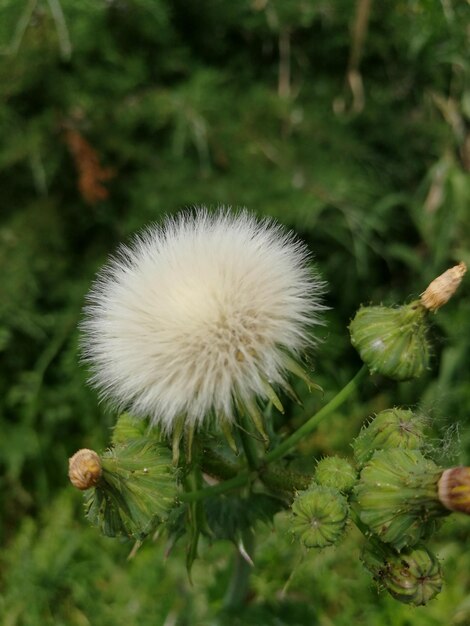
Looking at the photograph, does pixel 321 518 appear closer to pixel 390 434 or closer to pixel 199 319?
pixel 390 434

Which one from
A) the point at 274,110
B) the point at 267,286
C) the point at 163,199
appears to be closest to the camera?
the point at 267,286

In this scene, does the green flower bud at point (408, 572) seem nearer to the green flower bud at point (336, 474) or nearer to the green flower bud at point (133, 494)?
the green flower bud at point (336, 474)

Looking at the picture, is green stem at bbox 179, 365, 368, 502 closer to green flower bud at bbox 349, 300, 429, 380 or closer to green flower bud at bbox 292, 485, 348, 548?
green flower bud at bbox 349, 300, 429, 380

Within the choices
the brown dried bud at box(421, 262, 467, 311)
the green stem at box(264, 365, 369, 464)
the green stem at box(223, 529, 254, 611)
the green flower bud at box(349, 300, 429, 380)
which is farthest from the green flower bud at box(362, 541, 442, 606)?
the green stem at box(223, 529, 254, 611)

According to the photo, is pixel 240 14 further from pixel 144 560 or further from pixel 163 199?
pixel 144 560

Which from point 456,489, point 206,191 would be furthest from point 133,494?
point 206,191

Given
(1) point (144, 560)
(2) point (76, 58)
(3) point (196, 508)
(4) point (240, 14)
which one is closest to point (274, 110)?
(4) point (240, 14)

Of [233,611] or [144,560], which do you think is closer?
[233,611]
